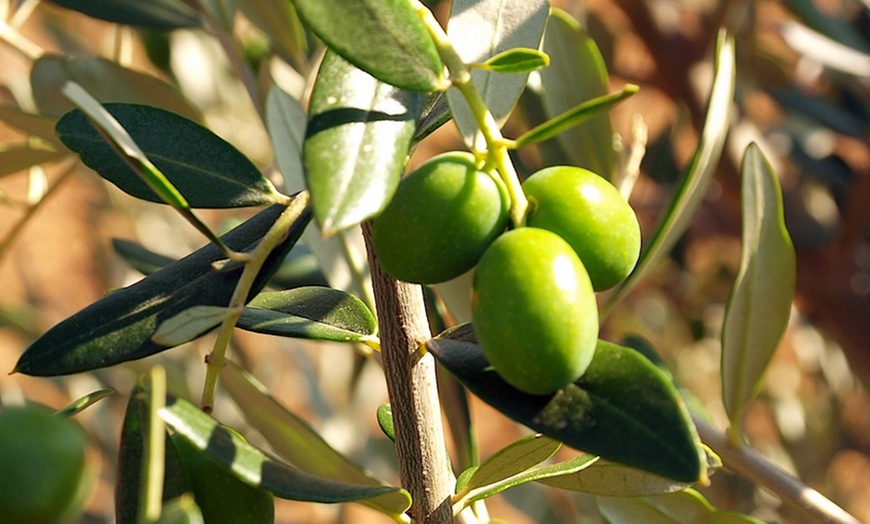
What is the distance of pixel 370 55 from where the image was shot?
1.21 ft

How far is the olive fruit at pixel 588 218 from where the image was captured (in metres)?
0.39

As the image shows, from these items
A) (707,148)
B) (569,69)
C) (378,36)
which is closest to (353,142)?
(378,36)

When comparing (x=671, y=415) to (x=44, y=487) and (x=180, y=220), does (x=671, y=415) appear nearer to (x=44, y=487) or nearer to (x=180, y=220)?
(x=44, y=487)

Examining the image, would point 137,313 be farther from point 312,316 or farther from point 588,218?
point 588,218

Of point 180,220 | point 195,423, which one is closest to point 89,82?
point 195,423

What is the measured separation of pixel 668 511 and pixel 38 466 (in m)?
0.46

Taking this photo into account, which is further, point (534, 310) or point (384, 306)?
point (384, 306)

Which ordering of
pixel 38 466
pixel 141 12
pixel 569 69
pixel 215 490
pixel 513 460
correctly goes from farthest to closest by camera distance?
pixel 141 12
pixel 569 69
pixel 513 460
pixel 215 490
pixel 38 466

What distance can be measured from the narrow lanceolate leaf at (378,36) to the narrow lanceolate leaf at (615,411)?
119mm

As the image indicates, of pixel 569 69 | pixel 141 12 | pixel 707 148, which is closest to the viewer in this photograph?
pixel 707 148

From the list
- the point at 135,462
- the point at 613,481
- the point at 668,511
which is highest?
the point at 135,462

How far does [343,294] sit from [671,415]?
0.20 metres

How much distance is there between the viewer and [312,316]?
1.58 feet

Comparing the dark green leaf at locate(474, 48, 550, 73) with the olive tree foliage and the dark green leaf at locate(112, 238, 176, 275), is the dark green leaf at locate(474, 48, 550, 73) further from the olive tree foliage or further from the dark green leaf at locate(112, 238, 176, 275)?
the dark green leaf at locate(112, 238, 176, 275)
